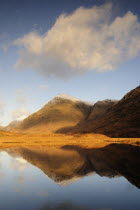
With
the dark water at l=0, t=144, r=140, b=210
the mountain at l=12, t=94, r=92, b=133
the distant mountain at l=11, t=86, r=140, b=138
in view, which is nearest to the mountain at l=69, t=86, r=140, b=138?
the distant mountain at l=11, t=86, r=140, b=138

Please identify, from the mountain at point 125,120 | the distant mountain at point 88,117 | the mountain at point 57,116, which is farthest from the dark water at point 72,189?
the mountain at point 57,116

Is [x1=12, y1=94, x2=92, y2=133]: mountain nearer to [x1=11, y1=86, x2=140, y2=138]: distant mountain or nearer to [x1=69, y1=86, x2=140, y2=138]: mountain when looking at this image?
[x1=11, y1=86, x2=140, y2=138]: distant mountain

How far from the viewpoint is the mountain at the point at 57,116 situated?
146m

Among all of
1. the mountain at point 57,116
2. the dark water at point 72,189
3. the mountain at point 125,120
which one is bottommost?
the dark water at point 72,189

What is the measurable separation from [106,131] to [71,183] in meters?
80.0

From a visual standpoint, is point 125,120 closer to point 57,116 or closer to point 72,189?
point 57,116

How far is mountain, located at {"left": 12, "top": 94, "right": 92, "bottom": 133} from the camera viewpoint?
477 feet

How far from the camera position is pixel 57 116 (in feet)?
505

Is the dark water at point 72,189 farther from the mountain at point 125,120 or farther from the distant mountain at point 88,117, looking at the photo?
the distant mountain at point 88,117

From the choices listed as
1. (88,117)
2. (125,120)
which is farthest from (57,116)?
(125,120)

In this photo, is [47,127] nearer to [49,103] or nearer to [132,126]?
[49,103]

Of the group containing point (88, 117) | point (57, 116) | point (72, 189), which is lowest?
point (72, 189)

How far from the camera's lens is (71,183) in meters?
11.4

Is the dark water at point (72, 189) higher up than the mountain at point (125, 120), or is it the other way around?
the mountain at point (125, 120)
